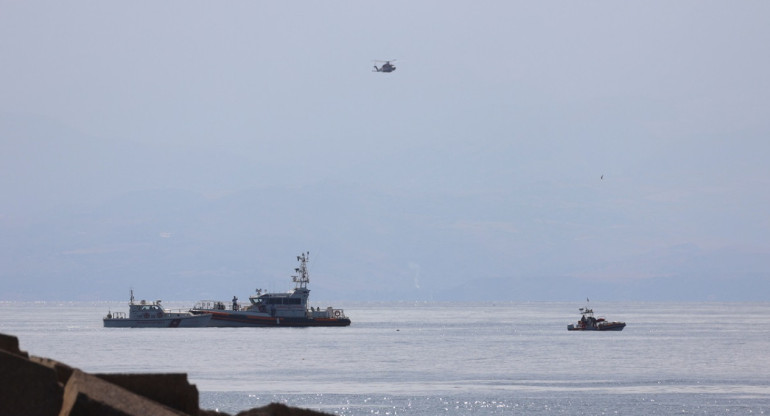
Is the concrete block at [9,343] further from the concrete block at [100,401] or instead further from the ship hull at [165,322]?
the ship hull at [165,322]

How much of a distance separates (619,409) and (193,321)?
302 feet

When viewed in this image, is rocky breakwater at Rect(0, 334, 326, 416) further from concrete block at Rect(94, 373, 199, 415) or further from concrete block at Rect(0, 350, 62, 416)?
concrete block at Rect(94, 373, 199, 415)

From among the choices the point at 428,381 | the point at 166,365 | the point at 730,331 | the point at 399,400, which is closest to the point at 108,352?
the point at 166,365

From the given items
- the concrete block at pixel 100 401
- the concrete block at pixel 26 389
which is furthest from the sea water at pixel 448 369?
the concrete block at pixel 26 389

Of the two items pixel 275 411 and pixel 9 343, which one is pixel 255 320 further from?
pixel 9 343

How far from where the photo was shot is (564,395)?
5656 cm

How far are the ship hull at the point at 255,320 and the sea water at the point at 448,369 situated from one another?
1.32 m

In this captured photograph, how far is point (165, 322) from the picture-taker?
138625 millimetres

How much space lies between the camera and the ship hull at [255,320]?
13038cm

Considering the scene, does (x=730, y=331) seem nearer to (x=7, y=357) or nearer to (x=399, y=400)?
(x=399, y=400)

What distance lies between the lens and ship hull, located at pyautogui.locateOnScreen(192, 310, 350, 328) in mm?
130375

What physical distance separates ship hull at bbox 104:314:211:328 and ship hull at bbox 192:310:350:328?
0.95 meters

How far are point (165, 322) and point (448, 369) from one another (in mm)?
69399

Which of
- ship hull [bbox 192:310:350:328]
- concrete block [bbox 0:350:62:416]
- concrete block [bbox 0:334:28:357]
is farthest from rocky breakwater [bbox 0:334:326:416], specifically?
ship hull [bbox 192:310:350:328]
